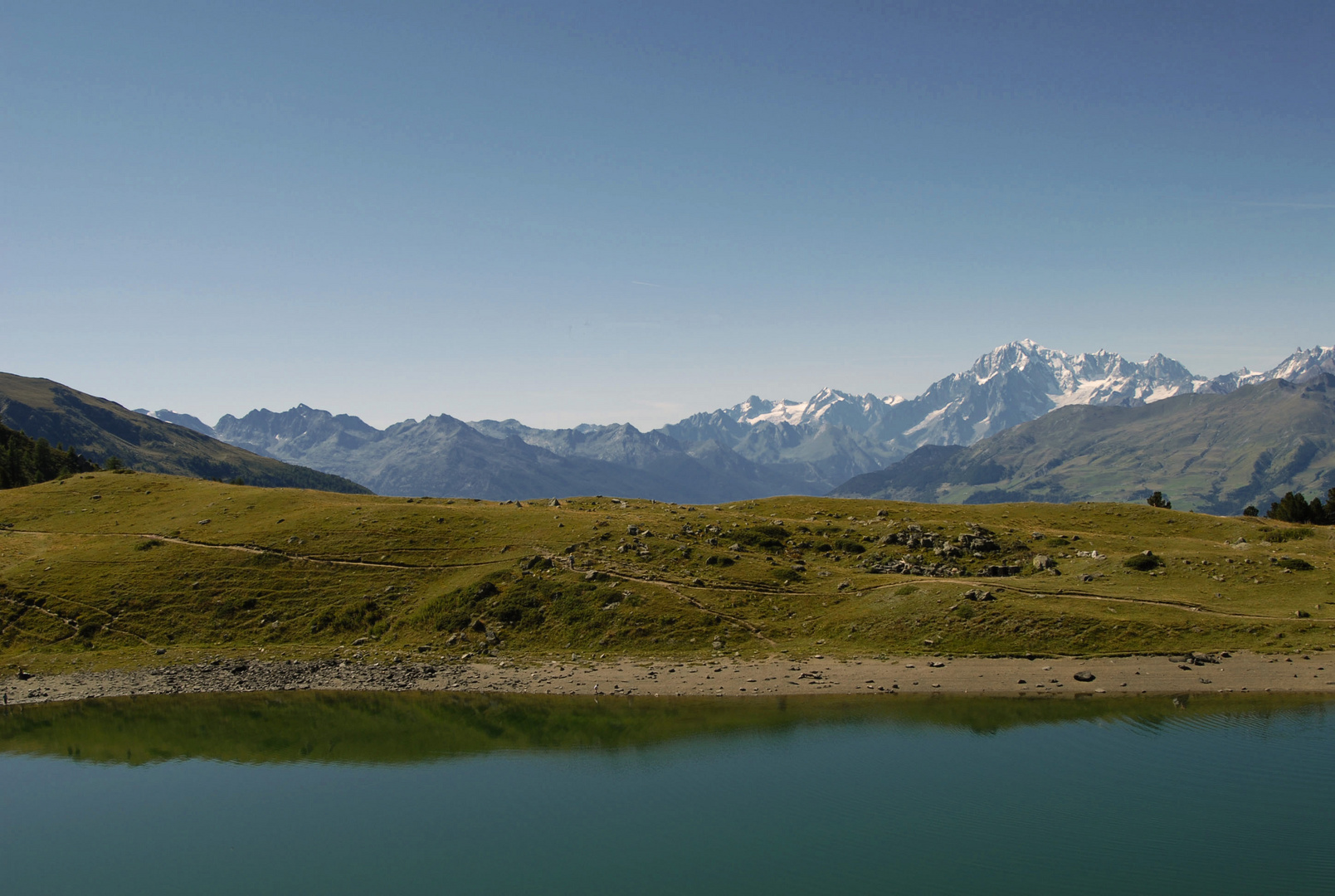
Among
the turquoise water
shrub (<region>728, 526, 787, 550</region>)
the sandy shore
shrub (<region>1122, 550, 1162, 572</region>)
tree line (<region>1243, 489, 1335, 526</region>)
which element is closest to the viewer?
the turquoise water

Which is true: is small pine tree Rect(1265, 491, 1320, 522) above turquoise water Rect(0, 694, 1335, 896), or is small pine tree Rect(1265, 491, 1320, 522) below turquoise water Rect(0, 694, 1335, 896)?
above

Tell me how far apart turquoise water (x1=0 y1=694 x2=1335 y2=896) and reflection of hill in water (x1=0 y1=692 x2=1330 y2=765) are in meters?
0.27

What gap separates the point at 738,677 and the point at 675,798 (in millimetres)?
20121

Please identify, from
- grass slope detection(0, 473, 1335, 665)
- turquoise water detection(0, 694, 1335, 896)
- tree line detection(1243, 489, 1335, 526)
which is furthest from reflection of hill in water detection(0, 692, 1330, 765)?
tree line detection(1243, 489, 1335, 526)

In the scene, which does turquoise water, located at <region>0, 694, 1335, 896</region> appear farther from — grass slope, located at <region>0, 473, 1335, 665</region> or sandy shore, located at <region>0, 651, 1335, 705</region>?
grass slope, located at <region>0, 473, 1335, 665</region>

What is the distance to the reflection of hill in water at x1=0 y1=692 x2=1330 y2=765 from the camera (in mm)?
59531

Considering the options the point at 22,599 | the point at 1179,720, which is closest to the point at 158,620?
the point at 22,599

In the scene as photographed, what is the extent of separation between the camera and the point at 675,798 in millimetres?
50281

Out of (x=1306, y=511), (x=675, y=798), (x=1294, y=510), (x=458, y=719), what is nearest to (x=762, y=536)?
(x=458, y=719)

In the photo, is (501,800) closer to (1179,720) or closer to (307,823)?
(307,823)

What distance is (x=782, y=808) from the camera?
4800 cm

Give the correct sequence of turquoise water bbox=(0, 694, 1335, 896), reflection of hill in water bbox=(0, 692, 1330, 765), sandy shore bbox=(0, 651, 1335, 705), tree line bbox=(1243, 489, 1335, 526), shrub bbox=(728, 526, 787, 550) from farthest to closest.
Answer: tree line bbox=(1243, 489, 1335, 526), shrub bbox=(728, 526, 787, 550), sandy shore bbox=(0, 651, 1335, 705), reflection of hill in water bbox=(0, 692, 1330, 765), turquoise water bbox=(0, 694, 1335, 896)

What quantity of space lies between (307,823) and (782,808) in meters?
30.3

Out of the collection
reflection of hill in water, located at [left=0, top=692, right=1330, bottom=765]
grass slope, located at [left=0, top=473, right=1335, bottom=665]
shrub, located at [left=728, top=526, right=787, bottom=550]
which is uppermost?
shrub, located at [left=728, top=526, right=787, bottom=550]
